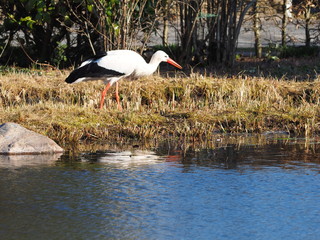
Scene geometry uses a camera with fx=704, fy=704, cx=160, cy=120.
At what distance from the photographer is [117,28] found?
13.0 m

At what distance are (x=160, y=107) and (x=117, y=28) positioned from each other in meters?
3.22

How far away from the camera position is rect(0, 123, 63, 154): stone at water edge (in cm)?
791

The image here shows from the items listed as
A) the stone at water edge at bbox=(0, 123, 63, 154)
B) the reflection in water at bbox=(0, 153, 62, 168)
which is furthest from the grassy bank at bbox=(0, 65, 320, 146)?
the reflection in water at bbox=(0, 153, 62, 168)

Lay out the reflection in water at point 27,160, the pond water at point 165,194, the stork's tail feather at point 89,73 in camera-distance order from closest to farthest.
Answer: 1. the pond water at point 165,194
2. the reflection in water at point 27,160
3. the stork's tail feather at point 89,73

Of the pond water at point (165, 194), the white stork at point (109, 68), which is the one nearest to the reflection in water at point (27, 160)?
the pond water at point (165, 194)

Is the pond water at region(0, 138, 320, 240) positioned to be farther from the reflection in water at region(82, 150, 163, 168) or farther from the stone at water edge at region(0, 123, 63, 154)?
the stone at water edge at region(0, 123, 63, 154)

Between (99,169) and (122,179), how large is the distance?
1.68 ft

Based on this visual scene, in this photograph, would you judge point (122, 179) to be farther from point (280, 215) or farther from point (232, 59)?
Answer: point (232, 59)

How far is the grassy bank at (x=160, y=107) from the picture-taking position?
901 centimetres

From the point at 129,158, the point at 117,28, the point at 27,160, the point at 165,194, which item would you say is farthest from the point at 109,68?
the point at 165,194

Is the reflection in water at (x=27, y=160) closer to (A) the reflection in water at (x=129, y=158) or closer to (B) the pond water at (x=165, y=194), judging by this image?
(B) the pond water at (x=165, y=194)

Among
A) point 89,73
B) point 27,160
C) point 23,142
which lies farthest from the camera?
point 89,73

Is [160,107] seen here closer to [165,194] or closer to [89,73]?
[89,73]

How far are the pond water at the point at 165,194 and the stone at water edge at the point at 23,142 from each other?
9.0 inches
